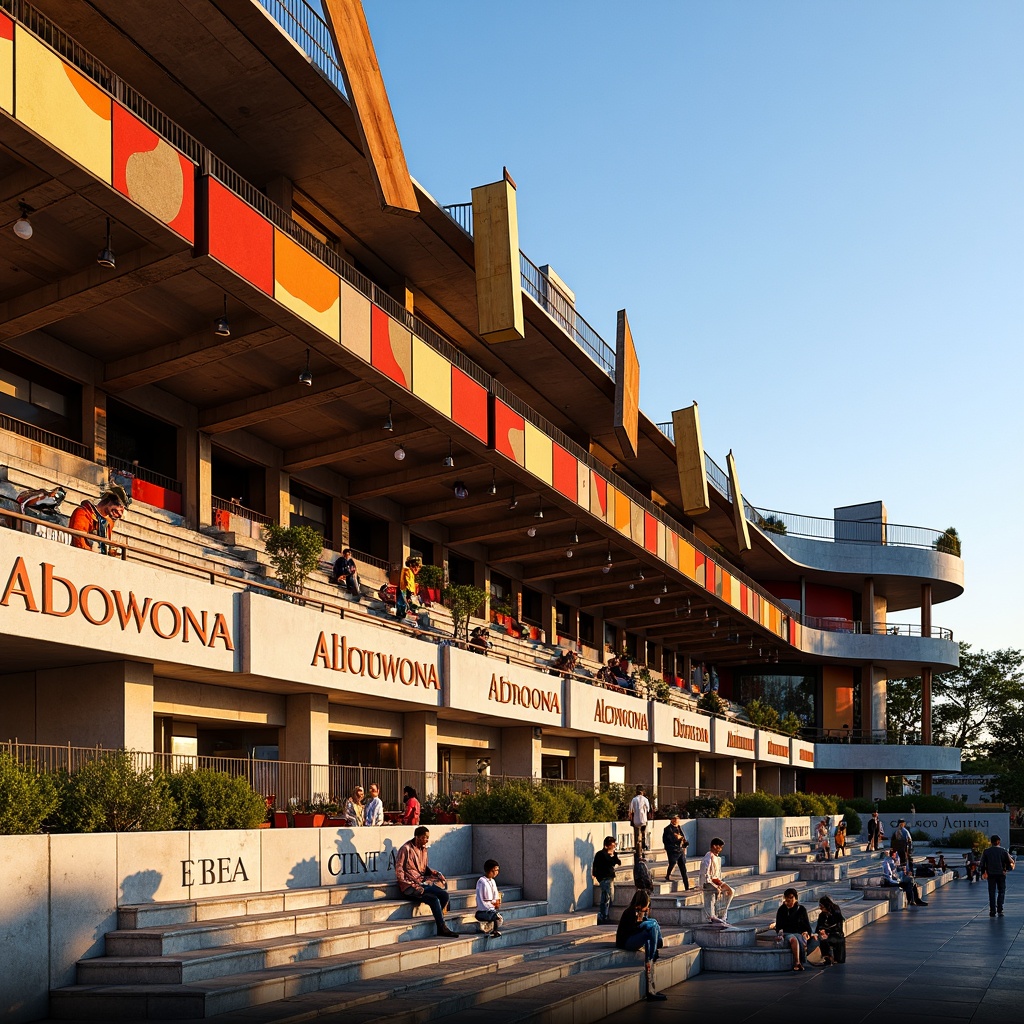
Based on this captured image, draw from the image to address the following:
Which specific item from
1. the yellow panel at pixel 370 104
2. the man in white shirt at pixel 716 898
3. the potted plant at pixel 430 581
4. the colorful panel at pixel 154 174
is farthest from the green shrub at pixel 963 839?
the colorful panel at pixel 154 174

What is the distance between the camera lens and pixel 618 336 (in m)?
42.1

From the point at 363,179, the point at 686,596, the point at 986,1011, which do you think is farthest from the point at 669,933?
the point at 686,596

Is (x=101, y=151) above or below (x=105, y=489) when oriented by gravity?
above

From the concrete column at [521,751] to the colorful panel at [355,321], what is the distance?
45.9ft

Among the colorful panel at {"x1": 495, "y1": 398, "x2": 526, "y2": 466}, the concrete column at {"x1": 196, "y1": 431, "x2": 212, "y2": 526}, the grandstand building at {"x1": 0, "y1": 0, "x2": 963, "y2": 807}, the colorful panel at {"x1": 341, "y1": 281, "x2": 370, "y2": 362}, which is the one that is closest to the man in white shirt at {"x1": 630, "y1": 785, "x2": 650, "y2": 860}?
the grandstand building at {"x1": 0, "y1": 0, "x2": 963, "y2": 807}

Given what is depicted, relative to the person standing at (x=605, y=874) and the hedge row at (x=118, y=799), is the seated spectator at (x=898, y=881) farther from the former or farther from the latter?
the hedge row at (x=118, y=799)

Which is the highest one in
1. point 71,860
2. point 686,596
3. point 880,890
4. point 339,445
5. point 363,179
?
point 363,179

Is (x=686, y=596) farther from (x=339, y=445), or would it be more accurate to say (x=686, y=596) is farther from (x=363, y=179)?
(x=363, y=179)

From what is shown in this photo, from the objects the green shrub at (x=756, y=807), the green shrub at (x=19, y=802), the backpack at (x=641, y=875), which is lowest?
the green shrub at (x=756, y=807)

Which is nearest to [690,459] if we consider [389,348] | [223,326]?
[389,348]

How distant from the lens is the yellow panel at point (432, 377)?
1145 inches

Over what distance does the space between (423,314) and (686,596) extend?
23.0m

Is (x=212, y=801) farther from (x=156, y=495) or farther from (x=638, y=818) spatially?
(x=638, y=818)

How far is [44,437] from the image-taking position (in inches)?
977
